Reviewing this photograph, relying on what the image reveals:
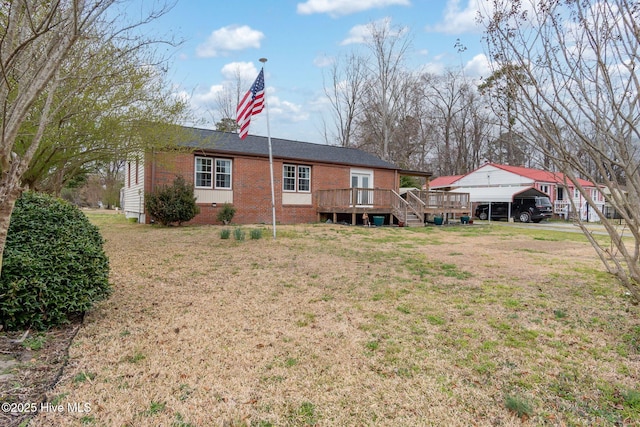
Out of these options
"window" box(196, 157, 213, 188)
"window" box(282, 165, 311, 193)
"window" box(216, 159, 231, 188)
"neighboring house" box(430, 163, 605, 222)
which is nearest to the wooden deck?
"window" box(282, 165, 311, 193)

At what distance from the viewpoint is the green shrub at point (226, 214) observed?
14602 millimetres

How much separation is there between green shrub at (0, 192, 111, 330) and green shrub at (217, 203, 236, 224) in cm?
1092

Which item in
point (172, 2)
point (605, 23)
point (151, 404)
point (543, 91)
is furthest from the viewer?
point (172, 2)

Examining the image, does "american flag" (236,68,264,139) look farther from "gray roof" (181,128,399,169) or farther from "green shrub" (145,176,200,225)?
"green shrub" (145,176,200,225)

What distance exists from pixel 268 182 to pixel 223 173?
2121 mm

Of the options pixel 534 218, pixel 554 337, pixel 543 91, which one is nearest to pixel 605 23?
pixel 543 91

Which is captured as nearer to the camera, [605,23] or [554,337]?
[605,23]

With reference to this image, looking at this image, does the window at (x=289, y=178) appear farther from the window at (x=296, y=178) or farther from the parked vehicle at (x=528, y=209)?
the parked vehicle at (x=528, y=209)

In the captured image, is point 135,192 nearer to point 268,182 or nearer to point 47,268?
point 268,182

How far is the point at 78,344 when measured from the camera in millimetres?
3041

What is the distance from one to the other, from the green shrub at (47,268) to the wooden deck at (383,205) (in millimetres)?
13067

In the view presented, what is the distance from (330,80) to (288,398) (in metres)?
32.5

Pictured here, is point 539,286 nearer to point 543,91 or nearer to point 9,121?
point 543,91

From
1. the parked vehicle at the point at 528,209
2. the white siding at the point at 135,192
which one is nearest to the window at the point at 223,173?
the white siding at the point at 135,192
